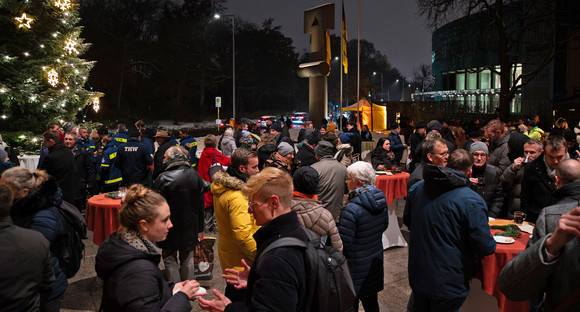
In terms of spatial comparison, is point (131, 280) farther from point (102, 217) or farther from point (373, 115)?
point (373, 115)

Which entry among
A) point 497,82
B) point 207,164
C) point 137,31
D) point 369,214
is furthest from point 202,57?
point 369,214

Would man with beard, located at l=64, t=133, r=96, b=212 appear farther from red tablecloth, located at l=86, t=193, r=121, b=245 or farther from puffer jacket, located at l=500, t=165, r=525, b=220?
puffer jacket, located at l=500, t=165, r=525, b=220

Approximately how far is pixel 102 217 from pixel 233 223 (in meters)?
3.40

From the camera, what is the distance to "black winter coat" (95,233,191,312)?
250cm

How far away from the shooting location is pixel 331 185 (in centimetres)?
620

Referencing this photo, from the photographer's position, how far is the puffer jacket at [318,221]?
4.05 metres

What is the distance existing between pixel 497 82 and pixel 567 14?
25977 millimetres

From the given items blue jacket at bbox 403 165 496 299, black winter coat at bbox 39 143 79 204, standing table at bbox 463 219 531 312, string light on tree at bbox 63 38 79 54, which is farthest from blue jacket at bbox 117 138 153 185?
string light on tree at bbox 63 38 79 54

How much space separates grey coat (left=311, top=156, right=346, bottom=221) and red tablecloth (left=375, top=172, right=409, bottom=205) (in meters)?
2.85

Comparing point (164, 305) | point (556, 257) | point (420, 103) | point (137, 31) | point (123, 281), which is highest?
point (137, 31)

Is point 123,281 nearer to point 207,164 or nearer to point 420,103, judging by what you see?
point 207,164

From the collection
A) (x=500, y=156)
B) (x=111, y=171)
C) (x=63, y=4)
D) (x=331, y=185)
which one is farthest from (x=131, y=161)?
(x=63, y=4)

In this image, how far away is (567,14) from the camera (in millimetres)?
27172

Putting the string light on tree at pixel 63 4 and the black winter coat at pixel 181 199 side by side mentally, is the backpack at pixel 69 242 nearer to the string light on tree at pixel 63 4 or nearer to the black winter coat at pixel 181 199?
the black winter coat at pixel 181 199
